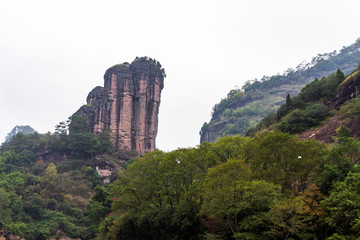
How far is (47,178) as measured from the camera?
53438 mm

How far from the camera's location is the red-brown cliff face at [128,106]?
238 ft

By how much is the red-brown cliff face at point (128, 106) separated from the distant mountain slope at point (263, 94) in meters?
30.7

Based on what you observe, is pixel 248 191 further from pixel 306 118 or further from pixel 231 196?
pixel 306 118

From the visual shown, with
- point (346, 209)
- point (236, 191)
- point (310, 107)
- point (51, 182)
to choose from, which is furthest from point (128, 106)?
point (346, 209)

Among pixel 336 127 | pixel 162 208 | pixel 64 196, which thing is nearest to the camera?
pixel 162 208

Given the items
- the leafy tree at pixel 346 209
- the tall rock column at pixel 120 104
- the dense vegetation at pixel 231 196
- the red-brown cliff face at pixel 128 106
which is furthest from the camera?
the red-brown cliff face at pixel 128 106

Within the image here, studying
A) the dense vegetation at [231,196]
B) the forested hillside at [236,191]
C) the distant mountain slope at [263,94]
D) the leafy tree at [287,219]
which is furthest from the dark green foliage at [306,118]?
the distant mountain slope at [263,94]

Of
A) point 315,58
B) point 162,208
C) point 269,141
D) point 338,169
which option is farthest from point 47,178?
point 315,58

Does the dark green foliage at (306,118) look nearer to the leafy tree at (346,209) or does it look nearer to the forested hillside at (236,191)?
the forested hillside at (236,191)

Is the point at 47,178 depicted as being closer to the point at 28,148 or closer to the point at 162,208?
the point at 28,148

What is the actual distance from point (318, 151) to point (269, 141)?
11.0 feet

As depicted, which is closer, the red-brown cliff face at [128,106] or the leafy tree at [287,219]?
the leafy tree at [287,219]

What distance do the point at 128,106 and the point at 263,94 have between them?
63.1m

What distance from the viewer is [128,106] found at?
243 ft
